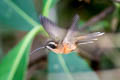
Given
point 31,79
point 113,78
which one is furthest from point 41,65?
point 113,78

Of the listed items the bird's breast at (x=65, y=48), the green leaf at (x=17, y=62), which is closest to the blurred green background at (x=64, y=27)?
the green leaf at (x=17, y=62)

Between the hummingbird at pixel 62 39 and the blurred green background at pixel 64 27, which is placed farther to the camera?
the blurred green background at pixel 64 27

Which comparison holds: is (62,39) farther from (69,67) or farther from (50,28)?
A: (69,67)

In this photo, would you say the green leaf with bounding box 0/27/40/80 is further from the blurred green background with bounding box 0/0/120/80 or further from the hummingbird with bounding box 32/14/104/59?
the hummingbird with bounding box 32/14/104/59

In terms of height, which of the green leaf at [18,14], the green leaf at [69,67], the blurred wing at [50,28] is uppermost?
the green leaf at [18,14]

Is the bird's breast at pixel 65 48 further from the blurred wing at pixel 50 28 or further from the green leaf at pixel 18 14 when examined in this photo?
the green leaf at pixel 18 14

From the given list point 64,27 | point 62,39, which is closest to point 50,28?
point 62,39

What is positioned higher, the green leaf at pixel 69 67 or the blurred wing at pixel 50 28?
the blurred wing at pixel 50 28
